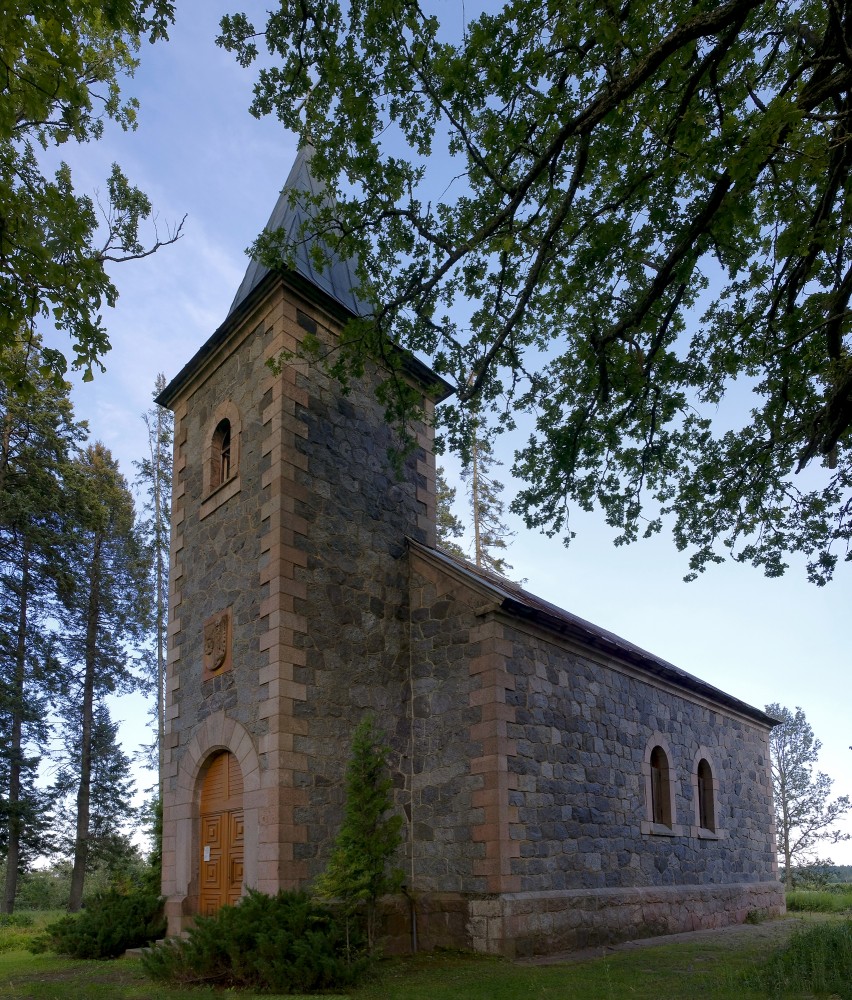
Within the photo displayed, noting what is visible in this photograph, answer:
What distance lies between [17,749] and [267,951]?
55.9 feet

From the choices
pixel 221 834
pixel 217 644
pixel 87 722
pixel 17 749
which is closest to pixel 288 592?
pixel 217 644

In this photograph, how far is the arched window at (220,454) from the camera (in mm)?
12617

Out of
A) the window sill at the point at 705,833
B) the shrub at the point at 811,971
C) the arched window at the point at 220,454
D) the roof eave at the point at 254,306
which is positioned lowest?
the shrub at the point at 811,971

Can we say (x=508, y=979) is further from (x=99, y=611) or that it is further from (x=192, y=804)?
(x=99, y=611)

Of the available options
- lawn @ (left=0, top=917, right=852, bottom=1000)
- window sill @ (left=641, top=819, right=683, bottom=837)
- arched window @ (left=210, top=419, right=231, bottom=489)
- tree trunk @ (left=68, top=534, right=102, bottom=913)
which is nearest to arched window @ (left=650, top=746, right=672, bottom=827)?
window sill @ (left=641, top=819, right=683, bottom=837)

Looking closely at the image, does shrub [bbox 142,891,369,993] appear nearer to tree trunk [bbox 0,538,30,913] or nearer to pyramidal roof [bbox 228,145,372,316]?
pyramidal roof [bbox 228,145,372,316]

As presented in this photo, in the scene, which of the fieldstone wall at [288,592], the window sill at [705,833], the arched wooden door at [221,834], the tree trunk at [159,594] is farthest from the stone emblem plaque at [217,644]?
the tree trunk at [159,594]

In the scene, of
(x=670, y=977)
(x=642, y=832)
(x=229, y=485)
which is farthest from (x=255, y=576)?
(x=642, y=832)

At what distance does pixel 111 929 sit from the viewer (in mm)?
10820

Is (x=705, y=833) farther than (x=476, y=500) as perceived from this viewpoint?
No

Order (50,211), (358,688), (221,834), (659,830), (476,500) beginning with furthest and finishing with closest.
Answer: (476,500) → (659,830) → (358,688) → (221,834) → (50,211)

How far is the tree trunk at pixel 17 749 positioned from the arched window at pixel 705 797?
16.2 metres

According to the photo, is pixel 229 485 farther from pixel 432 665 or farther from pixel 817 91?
pixel 817 91

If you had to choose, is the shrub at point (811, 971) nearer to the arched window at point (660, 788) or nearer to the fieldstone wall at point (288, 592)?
the fieldstone wall at point (288, 592)
